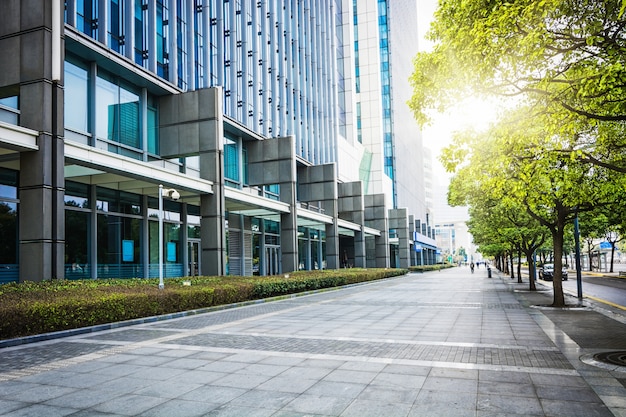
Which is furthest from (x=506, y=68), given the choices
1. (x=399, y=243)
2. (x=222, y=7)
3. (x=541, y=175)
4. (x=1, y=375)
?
(x=399, y=243)

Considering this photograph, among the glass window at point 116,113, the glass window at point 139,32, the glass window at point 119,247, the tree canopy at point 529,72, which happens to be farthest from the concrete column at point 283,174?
the tree canopy at point 529,72

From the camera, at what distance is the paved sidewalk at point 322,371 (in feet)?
18.8

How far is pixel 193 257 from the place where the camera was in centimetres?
2691

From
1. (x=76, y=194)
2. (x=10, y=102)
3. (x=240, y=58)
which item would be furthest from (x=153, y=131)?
(x=240, y=58)

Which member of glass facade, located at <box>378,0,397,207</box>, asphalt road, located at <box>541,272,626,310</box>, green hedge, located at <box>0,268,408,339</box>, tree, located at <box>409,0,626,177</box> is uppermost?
glass facade, located at <box>378,0,397,207</box>

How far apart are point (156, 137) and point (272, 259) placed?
15.8 meters

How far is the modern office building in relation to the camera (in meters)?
14.3

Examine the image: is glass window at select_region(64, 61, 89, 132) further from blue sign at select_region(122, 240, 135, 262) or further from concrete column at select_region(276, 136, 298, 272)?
concrete column at select_region(276, 136, 298, 272)

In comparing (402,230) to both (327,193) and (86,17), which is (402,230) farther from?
(86,17)

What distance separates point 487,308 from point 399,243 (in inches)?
2032

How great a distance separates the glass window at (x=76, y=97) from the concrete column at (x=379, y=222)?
130 ft

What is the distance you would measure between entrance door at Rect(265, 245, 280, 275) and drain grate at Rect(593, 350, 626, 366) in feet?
92.9

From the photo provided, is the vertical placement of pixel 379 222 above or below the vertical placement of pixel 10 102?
below

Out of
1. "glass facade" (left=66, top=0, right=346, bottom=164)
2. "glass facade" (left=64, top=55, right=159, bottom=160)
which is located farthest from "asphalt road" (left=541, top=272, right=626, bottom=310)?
"glass facade" (left=66, top=0, right=346, bottom=164)
